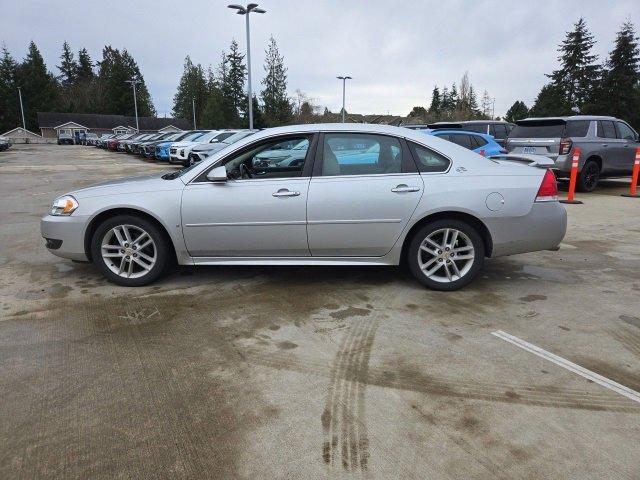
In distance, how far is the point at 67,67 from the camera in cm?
11275

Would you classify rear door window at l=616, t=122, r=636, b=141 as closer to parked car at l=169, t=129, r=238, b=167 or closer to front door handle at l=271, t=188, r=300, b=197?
front door handle at l=271, t=188, r=300, b=197

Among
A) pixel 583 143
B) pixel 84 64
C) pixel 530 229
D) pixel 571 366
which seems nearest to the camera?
pixel 571 366

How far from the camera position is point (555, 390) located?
2.96 meters

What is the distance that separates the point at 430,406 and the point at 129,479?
163cm

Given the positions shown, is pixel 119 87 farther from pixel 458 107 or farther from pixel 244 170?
pixel 244 170

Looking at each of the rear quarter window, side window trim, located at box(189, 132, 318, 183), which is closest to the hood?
side window trim, located at box(189, 132, 318, 183)

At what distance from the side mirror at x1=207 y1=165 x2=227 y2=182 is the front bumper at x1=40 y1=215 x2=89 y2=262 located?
1.31 metres

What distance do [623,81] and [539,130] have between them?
48321mm

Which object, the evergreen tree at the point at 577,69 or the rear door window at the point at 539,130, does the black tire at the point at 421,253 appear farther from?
the evergreen tree at the point at 577,69

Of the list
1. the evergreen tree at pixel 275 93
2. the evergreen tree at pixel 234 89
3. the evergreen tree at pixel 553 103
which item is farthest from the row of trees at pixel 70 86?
the evergreen tree at pixel 553 103

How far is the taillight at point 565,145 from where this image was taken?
1099 centimetres

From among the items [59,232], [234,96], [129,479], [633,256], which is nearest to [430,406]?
[129,479]

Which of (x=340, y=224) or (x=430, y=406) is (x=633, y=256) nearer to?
(x=340, y=224)

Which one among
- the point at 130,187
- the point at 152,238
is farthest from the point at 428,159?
the point at 130,187
